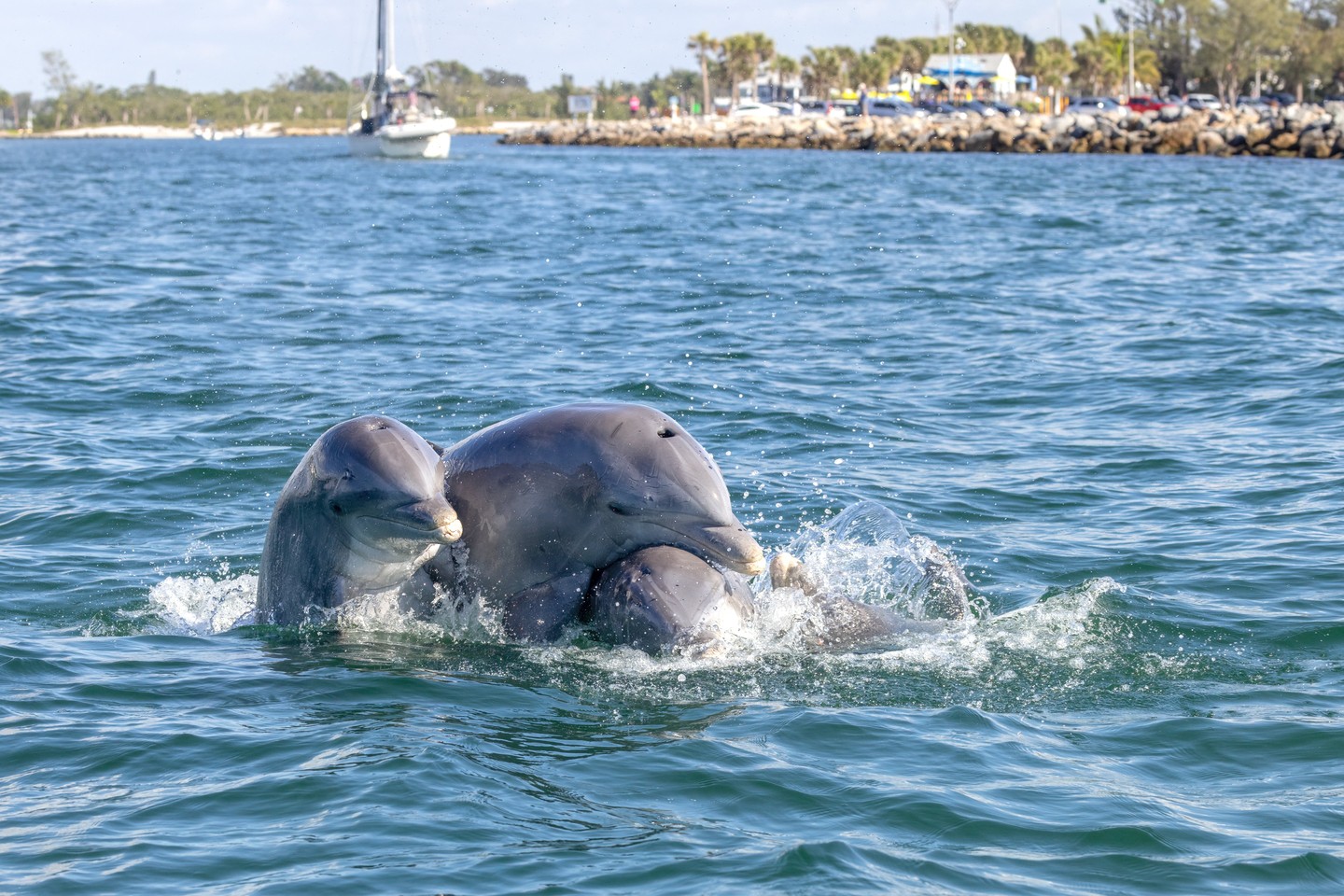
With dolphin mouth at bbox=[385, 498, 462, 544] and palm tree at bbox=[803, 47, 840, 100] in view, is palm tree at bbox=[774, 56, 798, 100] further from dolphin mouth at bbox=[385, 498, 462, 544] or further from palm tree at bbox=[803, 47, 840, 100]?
dolphin mouth at bbox=[385, 498, 462, 544]

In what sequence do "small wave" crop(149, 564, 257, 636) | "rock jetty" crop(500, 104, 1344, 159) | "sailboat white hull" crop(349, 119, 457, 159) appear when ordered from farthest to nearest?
"sailboat white hull" crop(349, 119, 457, 159), "rock jetty" crop(500, 104, 1344, 159), "small wave" crop(149, 564, 257, 636)

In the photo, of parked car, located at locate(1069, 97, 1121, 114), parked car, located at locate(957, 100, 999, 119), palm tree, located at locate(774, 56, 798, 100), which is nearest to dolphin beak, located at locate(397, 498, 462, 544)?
parked car, located at locate(1069, 97, 1121, 114)

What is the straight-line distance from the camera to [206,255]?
77.7 feet

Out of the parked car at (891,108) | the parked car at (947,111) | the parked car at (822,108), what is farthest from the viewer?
the parked car at (822,108)

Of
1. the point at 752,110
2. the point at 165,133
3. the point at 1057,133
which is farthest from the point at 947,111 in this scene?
the point at 165,133

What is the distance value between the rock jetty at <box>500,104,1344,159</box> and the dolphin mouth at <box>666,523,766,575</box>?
56.0 m

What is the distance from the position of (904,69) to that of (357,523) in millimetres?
129652

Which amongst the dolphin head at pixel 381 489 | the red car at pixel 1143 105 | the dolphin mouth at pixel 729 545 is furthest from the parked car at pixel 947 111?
the dolphin head at pixel 381 489

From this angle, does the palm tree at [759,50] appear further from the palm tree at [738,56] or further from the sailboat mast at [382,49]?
the sailboat mast at [382,49]

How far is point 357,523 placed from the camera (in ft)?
21.8

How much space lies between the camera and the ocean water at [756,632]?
205 inches

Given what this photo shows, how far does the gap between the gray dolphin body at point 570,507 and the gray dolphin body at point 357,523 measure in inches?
8.9

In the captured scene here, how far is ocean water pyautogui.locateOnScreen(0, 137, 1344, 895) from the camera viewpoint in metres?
5.21

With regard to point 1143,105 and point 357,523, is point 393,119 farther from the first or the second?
point 357,523
